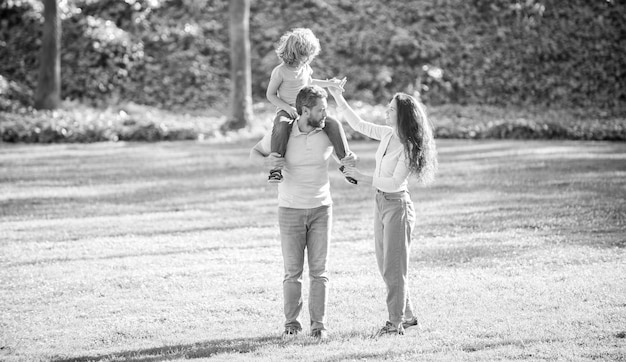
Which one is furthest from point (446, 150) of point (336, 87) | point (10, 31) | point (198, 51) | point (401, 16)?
point (10, 31)

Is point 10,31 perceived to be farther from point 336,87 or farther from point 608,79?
point 336,87

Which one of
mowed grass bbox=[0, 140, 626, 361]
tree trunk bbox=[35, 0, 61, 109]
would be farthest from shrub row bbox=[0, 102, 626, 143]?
mowed grass bbox=[0, 140, 626, 361]

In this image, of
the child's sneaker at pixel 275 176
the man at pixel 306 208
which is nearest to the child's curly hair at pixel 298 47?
the man at pixel 306 208

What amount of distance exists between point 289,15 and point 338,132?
17768 mm

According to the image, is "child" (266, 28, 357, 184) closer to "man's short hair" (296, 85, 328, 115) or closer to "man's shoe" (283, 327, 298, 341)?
"man's short hair" (296, 85, 328, 115)

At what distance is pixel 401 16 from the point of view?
73.6 feet

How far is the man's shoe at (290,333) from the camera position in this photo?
566 cm

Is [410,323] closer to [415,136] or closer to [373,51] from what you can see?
[415,136]

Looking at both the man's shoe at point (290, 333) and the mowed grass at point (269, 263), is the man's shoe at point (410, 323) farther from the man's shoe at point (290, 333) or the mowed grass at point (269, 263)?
the man's shoe at point (290, 333)

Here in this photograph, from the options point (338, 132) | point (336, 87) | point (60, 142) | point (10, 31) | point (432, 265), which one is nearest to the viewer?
point (338, 132)

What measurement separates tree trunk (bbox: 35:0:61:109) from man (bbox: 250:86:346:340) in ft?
46.6

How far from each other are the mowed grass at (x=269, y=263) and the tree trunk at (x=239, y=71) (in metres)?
3.14

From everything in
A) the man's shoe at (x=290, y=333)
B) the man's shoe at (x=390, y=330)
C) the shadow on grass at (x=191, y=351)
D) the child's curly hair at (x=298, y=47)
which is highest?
the child's curly hair at (x=298, y=47)

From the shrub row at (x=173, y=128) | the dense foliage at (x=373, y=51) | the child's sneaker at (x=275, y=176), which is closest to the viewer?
the child's sneaker at (x=275, y=176)
